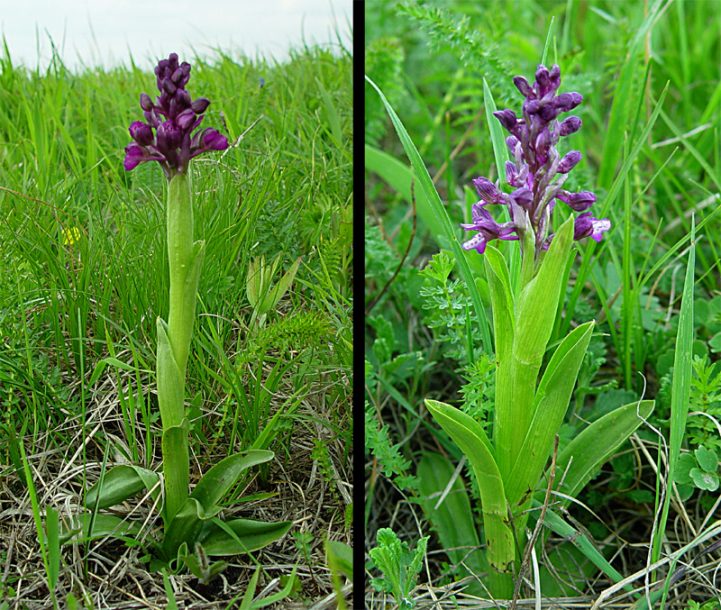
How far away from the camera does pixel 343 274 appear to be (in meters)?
1.04

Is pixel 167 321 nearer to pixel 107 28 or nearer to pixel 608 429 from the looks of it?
pixel 107 28

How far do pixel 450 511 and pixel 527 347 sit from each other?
0.46 meters

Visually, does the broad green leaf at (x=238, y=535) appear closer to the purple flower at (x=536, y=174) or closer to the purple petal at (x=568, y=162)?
the purple flower at (x=536, y=174)

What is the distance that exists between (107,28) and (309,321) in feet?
1.50

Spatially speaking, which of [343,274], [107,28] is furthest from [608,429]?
[107,28]

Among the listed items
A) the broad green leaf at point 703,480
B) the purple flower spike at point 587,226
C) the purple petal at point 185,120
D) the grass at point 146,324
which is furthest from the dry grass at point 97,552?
the broad green leaf at point 703,480

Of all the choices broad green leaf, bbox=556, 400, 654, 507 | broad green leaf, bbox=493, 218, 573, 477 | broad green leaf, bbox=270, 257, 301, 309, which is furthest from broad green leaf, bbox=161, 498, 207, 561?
broad green leaf, bbox=556, 400, 654, 507

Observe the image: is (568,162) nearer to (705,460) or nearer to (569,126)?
(569,126)

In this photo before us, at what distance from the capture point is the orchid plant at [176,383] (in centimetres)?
92

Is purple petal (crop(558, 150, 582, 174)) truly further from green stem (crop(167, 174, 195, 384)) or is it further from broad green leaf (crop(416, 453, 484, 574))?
broad green leaf (crop(416, 453, 484, 574))

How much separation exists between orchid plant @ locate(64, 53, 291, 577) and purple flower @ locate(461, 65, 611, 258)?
0.35 meters

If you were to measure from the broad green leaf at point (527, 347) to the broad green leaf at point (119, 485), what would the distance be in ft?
1.49

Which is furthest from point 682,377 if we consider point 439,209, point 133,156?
point 133,156

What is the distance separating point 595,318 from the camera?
147 centimetres
